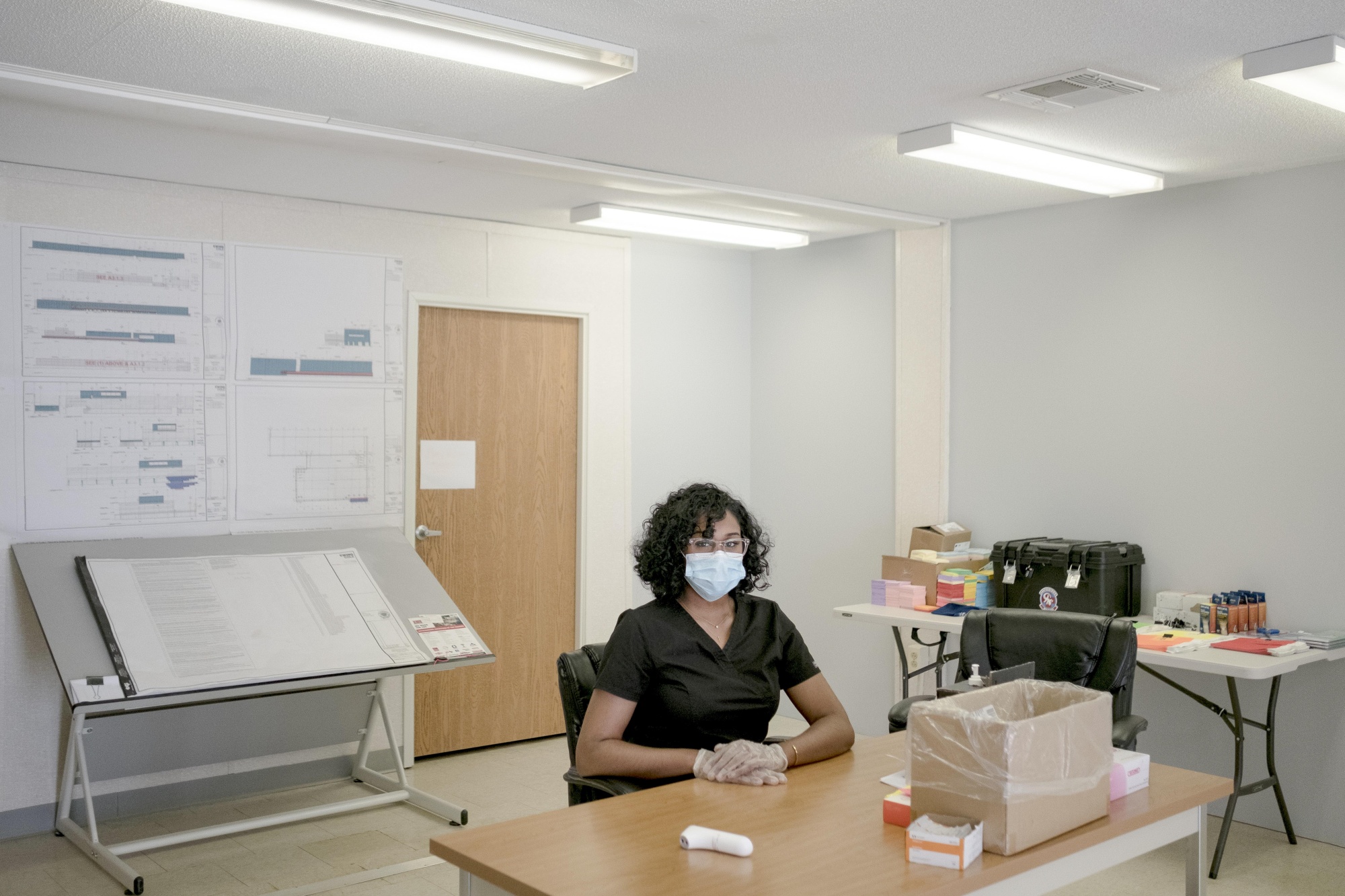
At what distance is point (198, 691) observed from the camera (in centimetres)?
394

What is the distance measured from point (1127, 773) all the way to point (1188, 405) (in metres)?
2.77

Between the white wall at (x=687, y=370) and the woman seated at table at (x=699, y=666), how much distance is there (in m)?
3.13

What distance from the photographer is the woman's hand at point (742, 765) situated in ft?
8.04

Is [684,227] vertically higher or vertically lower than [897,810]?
higher

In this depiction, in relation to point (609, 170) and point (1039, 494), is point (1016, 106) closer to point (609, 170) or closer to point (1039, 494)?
point (609, 170)

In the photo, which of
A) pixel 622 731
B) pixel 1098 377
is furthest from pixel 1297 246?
pixel 622 731

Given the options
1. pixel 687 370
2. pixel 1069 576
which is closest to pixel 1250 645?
pixel 1069 576

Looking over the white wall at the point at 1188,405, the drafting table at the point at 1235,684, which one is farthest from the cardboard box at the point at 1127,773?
the white wall at the point at 1188,405

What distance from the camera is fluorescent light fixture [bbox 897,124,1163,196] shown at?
3.80 m

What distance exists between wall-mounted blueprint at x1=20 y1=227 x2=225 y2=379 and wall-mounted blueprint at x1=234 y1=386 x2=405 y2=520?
0.98 ft

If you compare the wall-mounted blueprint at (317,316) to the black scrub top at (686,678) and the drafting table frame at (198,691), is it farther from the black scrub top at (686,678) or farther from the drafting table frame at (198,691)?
the black scrub top at (686,678)

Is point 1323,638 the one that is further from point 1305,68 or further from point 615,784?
point 615,784

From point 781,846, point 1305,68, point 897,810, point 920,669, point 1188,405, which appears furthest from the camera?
point 920,669

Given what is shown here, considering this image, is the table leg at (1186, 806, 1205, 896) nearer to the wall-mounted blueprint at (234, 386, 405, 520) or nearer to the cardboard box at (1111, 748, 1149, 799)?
the cardboard box at (1111, 748, 1149, 799)
